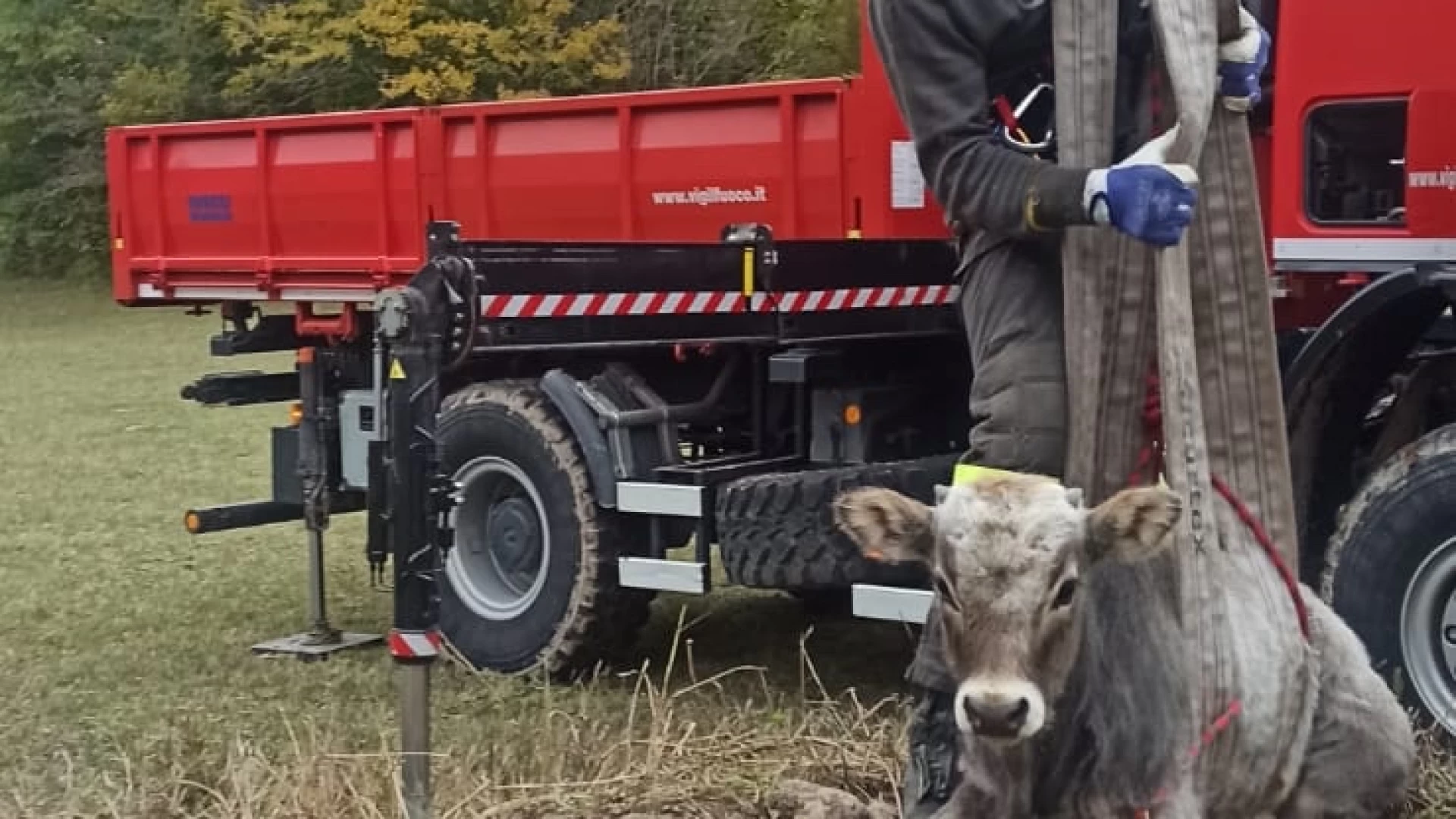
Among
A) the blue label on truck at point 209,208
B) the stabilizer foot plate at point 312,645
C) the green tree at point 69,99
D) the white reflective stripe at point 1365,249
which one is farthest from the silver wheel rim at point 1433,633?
the green tree at point 69,99

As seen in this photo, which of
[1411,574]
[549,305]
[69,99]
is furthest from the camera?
[69,99]

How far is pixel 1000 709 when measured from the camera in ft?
10.7

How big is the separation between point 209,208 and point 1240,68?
691 centimetres

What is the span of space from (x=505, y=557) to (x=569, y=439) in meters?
0.60

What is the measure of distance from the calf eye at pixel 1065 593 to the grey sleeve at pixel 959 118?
67cm

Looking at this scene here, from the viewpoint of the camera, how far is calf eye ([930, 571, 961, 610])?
135 inches

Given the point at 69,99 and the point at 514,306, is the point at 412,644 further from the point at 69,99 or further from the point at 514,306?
the point at 69,99

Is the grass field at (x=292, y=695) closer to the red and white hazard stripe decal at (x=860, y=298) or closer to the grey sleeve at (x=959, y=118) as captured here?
the red and white hazard stripe decal at (x=860, y=298)

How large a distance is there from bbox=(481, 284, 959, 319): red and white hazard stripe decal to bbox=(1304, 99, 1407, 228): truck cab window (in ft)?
4.78

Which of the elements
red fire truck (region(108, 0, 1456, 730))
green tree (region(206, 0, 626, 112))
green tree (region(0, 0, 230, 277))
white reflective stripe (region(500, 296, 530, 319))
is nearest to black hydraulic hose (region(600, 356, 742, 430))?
red fire truck (region(108, 0, 1456, 730))

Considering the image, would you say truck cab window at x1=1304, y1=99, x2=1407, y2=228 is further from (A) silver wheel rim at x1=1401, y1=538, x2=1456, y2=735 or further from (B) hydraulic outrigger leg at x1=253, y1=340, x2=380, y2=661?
(B) hydraulic outrigger leg at x1=253, y1=340, x2=380, y2=661

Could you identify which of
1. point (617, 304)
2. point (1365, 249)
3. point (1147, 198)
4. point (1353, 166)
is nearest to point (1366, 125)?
point (1353, 166)

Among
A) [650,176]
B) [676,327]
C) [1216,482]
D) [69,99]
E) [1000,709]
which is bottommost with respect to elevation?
[1000,709]

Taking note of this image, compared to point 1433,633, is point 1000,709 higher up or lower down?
higher up
